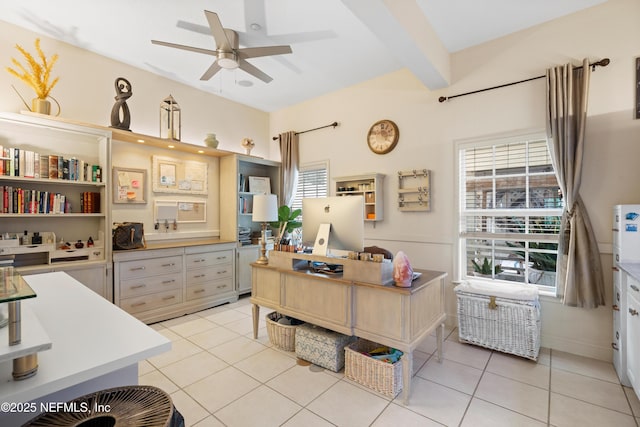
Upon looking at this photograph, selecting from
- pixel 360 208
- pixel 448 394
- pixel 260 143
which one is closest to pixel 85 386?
pixel 360 208

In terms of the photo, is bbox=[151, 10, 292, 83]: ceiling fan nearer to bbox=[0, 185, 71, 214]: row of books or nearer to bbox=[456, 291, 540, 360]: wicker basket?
bbox=[0, 185, 71, 214]: row of books

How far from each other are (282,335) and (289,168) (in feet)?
9.45

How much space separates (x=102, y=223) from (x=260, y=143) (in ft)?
9.18

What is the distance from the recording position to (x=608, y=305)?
2.60 meters

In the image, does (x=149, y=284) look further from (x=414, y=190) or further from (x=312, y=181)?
(x=414, y=190)

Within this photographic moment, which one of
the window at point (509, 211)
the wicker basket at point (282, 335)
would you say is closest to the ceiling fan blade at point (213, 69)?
the wicker basket at point (282, 335)

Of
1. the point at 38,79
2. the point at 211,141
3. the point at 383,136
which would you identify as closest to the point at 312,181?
the point at 383,136

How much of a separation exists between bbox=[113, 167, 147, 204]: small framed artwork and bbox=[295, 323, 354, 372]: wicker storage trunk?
8.94 feet

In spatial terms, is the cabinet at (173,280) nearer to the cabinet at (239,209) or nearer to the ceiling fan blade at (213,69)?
the cabinet at (239,209)

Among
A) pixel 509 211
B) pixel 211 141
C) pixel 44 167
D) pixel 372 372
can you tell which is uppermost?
pixel 211 141

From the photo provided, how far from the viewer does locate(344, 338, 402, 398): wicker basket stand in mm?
2141

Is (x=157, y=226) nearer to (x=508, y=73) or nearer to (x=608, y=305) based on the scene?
(x=508, y=73)

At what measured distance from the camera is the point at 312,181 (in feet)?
16.0

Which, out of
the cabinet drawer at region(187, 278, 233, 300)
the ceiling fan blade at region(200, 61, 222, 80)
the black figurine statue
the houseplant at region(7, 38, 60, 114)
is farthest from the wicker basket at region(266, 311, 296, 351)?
the houseplant at region(7, 38, 60, 114)
